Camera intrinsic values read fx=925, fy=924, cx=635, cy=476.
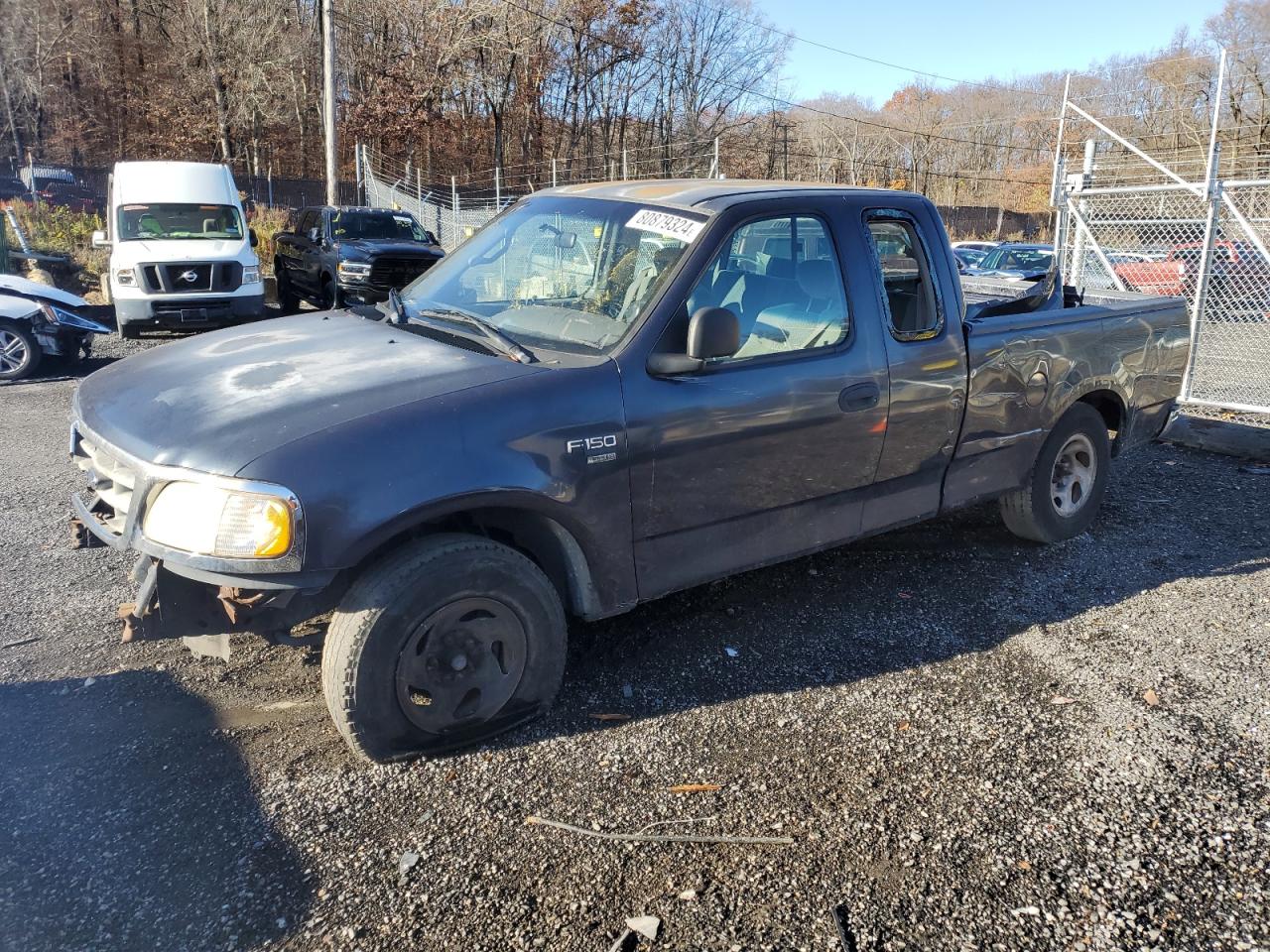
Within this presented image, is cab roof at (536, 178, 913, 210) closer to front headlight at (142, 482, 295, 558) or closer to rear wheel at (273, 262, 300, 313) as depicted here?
front headlight at (142, 482, 295, 558)

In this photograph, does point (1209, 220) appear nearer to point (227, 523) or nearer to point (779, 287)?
point (779, 287)

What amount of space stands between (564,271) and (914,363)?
1596 millimetres

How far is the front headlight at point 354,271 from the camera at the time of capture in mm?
14078

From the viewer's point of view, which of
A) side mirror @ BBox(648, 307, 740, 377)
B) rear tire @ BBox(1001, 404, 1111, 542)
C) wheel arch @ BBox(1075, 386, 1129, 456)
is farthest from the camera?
wheel arch @ BBox(1075, 386, 1129, 456)

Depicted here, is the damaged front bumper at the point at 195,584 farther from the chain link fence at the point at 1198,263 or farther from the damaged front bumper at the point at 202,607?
the chain link fence at the point at 1198,263

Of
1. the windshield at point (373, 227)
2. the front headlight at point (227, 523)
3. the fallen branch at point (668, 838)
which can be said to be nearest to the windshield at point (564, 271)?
the front headlight at point (227, 523)

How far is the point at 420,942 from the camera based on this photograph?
7.84ft

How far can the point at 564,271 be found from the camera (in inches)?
151

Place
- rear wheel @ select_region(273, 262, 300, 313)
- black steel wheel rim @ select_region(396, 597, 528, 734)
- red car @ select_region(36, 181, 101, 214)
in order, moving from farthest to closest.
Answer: red car @ select_region(36, 181, 101, 214) → rear wheel @ select_region(273, 262, 300, 313) → black steel wheel rim @ select_region(396, 597, 528, 734)

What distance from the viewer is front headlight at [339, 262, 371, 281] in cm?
1408

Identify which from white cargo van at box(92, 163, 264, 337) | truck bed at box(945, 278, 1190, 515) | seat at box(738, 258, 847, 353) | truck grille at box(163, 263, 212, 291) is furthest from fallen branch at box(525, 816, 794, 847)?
truck grille at box(163, 263, 212, 291)

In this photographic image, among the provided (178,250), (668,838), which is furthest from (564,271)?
(178,250)

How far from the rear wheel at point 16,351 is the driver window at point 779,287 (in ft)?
29.9

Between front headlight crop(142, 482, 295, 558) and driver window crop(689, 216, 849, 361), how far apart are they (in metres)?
1.65
